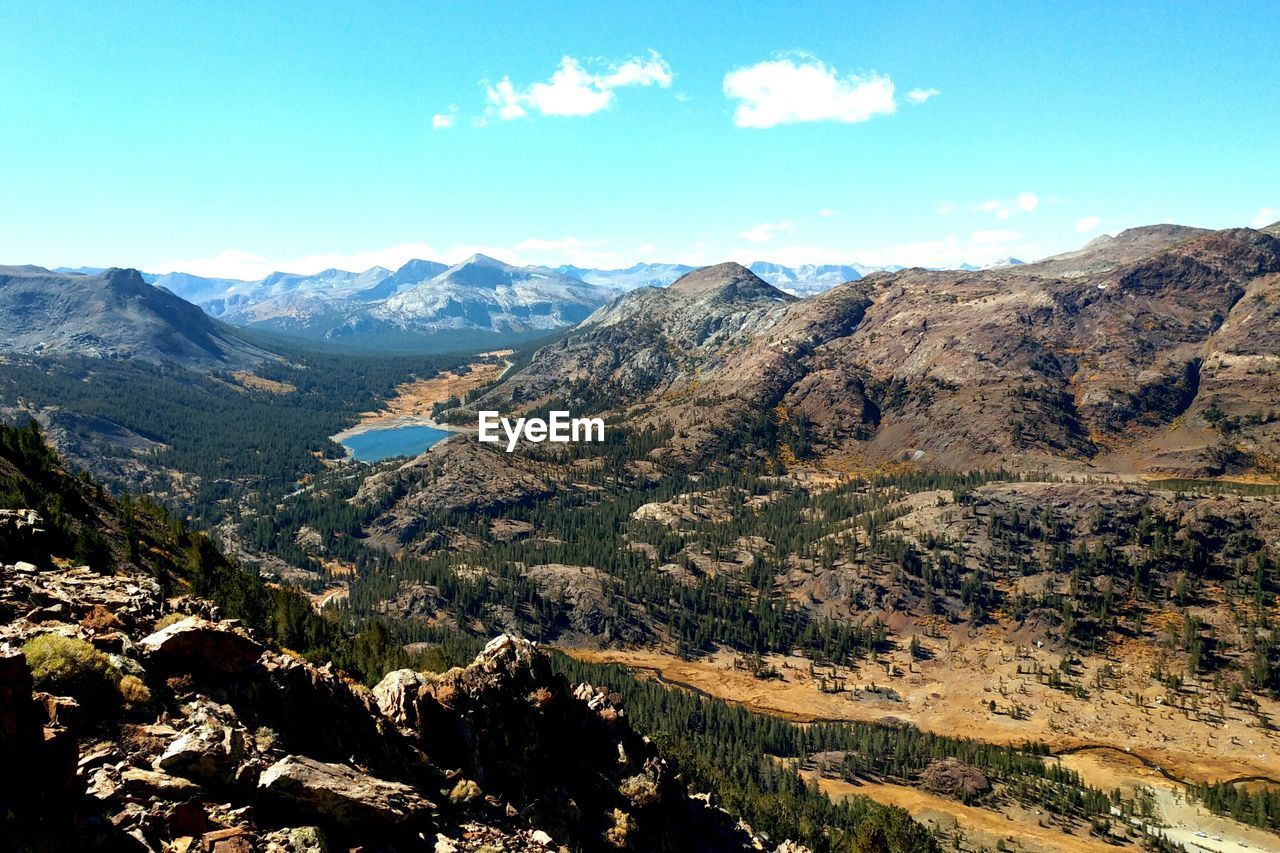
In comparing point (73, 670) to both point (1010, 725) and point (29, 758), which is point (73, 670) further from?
point (1010, 725)

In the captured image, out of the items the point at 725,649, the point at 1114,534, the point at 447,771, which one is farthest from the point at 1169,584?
the point at 447,771

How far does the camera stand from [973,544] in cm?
19825

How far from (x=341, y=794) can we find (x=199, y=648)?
8522 mm

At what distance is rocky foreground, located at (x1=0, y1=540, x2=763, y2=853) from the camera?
17.9m

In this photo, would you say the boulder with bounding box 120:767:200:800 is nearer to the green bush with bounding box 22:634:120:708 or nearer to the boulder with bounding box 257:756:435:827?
the boulder with bounding box 257:756:435:827

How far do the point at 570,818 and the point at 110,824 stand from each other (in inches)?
1378

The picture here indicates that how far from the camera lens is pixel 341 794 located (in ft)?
82.2

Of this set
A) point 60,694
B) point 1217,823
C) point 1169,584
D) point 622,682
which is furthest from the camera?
point 1169,584

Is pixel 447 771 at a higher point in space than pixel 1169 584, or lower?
higher

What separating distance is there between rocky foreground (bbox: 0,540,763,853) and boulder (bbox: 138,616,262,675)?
0.06 metres

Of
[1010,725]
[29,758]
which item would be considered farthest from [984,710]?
[29,758]

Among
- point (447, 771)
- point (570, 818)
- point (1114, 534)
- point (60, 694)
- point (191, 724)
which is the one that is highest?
point (60, 694)

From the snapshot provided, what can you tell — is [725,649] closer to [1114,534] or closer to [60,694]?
[1114,534]

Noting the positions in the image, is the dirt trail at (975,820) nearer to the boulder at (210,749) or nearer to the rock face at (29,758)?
the boulder at (210,749)
